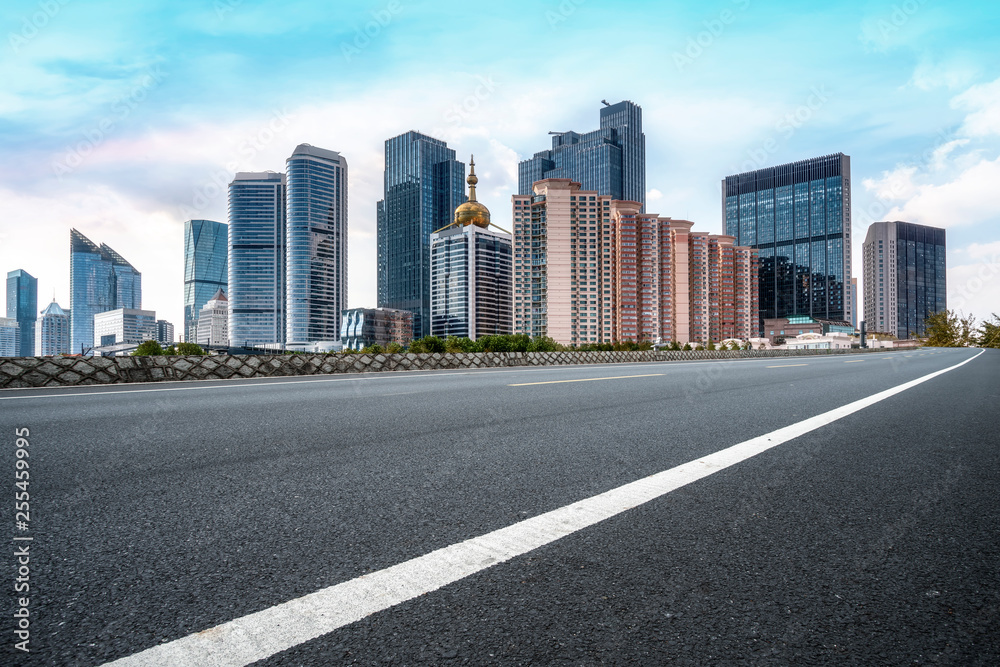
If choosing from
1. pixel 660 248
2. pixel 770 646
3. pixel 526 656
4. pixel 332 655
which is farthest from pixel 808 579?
pixel 660 248

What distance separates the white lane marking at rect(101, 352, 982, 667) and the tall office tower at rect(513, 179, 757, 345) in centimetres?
15406

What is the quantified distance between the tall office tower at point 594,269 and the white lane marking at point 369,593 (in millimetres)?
154063

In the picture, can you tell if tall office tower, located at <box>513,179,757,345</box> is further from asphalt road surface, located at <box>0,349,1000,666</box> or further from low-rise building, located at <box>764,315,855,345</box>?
asphalt road surface, located at <box>0,349,1000,666</box>

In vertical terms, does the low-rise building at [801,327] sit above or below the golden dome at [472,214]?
below

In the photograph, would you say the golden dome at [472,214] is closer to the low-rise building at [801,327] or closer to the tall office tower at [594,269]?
the tall office tower at [594,269]

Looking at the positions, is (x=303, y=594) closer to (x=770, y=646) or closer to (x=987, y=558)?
(x=770, y=646)

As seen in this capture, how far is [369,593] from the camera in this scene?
65.2 inches

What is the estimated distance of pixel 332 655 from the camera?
1.35m

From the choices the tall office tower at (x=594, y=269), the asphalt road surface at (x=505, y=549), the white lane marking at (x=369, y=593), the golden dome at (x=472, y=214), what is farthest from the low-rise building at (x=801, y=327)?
the white lane marking at (x=369, y=593)

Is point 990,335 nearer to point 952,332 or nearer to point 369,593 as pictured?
point 952,332

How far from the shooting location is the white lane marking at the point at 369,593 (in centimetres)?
135

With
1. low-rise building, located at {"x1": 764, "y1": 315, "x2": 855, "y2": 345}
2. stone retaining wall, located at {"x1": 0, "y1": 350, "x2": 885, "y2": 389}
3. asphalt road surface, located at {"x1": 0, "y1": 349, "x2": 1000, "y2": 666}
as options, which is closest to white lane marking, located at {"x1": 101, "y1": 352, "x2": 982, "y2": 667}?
asphalt road surface, located at {"x1": 0, "y1": 349, "x2": 1000, "y2": 666}

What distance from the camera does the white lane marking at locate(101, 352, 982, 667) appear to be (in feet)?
4.44

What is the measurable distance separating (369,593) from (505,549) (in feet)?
1.75
